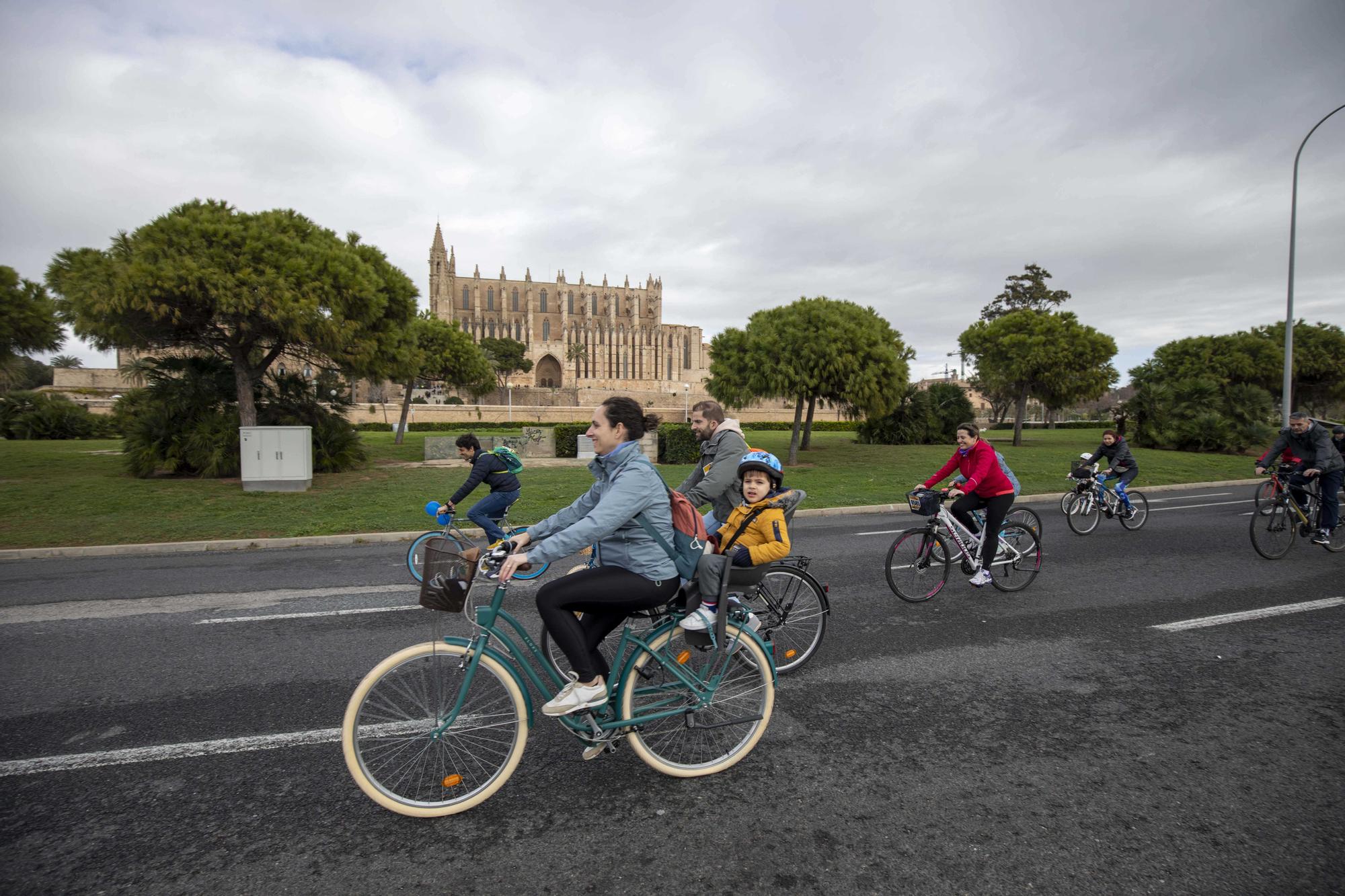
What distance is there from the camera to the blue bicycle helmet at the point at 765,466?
439 cm

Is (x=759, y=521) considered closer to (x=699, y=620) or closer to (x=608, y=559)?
(x=699, y=620)

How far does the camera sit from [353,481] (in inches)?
682

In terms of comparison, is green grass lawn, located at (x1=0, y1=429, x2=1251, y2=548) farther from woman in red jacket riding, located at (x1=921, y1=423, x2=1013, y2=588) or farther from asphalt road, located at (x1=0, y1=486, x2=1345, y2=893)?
woman in red jacket riding, located at (x1=921, y1=423, x2=1013, y2=588)

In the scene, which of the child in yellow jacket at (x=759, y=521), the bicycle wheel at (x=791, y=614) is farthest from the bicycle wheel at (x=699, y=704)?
the bicycle wheel at (x=791, y=614)

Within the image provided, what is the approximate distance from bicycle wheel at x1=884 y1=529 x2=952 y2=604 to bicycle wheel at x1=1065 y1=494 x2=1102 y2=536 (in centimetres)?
523

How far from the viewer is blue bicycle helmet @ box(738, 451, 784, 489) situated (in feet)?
14.4

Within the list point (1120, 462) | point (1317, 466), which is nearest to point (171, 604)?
point (1317, 466)

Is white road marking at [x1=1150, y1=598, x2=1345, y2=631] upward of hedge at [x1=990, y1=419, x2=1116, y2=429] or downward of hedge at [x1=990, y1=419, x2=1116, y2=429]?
downward

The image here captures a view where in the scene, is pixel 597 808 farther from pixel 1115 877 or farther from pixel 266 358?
pixel 266 358

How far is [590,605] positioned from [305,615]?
159 inches

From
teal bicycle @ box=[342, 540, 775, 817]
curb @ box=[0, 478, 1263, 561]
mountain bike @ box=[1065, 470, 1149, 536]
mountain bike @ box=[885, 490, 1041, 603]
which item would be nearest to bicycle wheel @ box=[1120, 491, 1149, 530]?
mountain bike @ box=[1065, 470, 1149, 536]

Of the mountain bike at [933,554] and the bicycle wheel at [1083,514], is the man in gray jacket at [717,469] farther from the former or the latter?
the bicycle wheel at [1083,514]

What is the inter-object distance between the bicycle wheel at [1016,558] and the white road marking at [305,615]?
554cm

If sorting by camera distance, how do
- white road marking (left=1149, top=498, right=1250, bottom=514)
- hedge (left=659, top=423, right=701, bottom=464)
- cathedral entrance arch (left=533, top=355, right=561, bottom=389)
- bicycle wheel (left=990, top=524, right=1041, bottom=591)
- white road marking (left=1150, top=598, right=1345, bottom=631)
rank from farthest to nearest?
cathedral entrance arch (left=533, top=355, right=561, bottom=389)
hedge (left=659, top=423, right=701, bottom=464)
white road marking (left=1149, top=498, right=1250, bottom=514)
bicycle wheel (left=990, top=524, right=1041, bottom=591)
white road marking (left=1150, top=598, right=1345, bottom=631)
